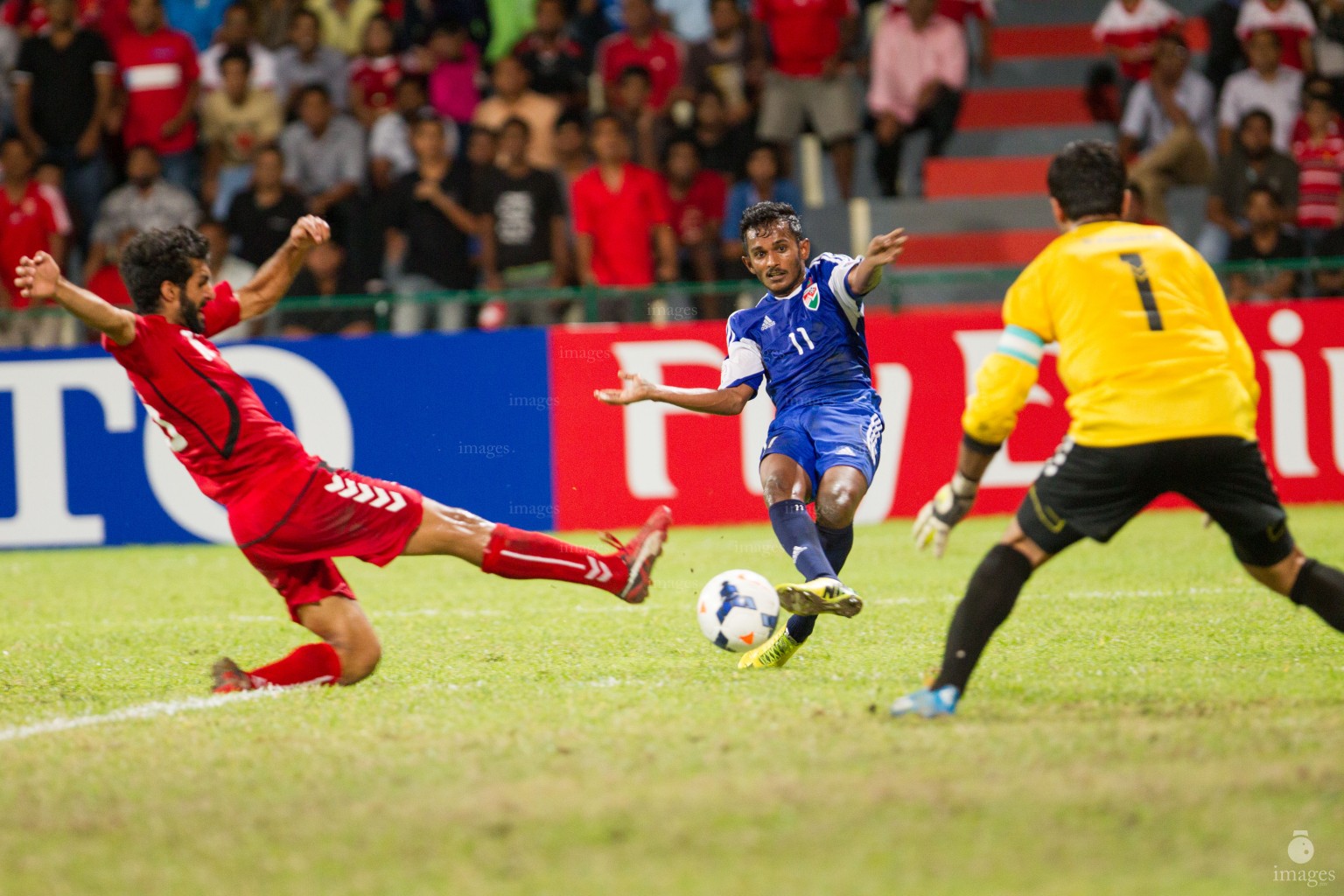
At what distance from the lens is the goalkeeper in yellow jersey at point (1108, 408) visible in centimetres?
489

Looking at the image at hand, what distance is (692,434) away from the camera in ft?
39.0

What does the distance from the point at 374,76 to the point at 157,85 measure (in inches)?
78.6

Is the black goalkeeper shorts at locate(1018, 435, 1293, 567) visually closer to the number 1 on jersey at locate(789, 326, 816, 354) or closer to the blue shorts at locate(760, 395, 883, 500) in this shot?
the blue shorts at locate(760, 395, 883, 500)

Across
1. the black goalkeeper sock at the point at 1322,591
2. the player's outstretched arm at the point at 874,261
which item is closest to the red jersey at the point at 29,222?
the player's outstretched arm at the point at 874,261

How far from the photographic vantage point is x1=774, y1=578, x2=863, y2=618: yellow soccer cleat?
5.87 meters

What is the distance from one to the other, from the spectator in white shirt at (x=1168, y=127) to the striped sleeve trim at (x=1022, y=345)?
1012cm

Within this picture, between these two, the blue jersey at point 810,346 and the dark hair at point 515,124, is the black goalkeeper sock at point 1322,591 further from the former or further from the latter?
the dark hair at point 515,124

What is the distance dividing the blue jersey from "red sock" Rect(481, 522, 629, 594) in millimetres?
1201

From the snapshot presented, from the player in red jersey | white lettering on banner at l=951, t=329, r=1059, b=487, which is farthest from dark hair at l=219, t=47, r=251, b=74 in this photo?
the player in red jersey

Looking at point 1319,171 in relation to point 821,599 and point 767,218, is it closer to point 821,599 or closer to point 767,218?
point 767,218

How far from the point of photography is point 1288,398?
11820 mm

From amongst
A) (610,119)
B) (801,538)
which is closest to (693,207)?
(610,119)

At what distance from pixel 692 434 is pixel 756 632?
5.62m

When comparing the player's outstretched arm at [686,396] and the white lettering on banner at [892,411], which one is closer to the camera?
the player's outstretched arm at [686,396]
